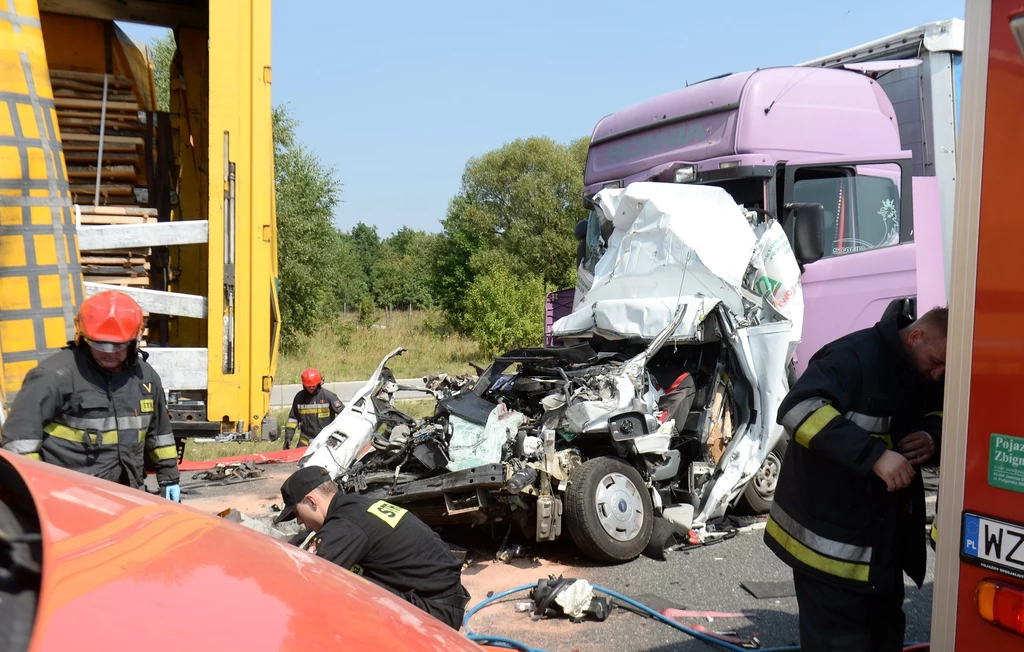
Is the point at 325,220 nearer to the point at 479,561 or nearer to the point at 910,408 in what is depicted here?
the point at 479,561

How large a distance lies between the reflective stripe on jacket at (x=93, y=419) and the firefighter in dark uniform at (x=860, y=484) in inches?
127

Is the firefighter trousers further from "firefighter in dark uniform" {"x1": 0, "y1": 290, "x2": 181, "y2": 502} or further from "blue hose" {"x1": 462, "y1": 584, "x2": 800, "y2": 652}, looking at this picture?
"firefighter in dark uniform" {"x1": 0, "y1": 290, "x2": 181, "y2": 502}

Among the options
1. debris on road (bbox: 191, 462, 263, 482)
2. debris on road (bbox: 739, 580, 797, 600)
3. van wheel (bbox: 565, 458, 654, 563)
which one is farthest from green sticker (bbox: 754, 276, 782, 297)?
debris on road (bbox: 191, 462, 263, 482)

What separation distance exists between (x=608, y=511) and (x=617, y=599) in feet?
2.62

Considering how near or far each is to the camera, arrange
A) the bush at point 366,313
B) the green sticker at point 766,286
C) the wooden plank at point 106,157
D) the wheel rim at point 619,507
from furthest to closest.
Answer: the bush at point 366,313 → the green sticker at point 766,286 → the wooden plank at point 106,157 → the wheel rim at point 619,507

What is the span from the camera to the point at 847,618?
271 cm

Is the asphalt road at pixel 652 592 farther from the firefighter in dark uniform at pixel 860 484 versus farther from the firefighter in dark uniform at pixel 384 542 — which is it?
the firefighter in dark uniform at pixel 860 484

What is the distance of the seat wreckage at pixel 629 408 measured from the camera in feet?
17.2

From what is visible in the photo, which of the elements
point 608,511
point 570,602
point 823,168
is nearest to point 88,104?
point 608,511

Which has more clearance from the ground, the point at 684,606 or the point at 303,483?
the point at 303,483

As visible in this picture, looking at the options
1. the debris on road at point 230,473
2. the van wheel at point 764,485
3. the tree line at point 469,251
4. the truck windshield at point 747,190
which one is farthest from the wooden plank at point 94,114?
the tree line at point 469,251

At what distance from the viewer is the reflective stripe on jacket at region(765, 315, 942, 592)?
105 inches

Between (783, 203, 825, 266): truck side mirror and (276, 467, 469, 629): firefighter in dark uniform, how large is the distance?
419 cm

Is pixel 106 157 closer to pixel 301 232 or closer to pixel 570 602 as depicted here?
pixel 570 602
